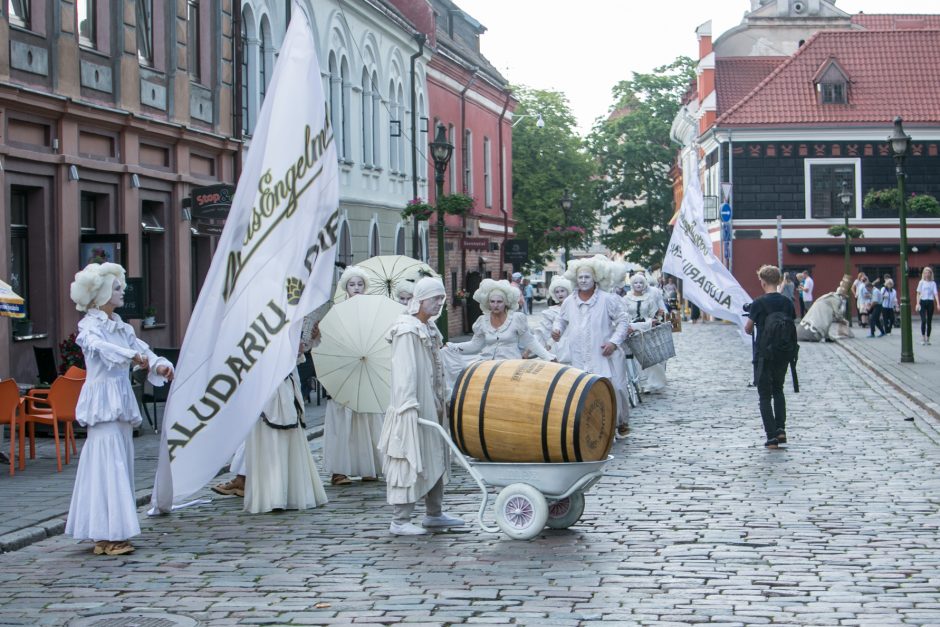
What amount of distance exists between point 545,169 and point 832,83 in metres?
19.7

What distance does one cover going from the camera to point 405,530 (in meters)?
9.31

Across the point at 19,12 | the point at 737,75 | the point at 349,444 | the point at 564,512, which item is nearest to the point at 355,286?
the point at 349,444

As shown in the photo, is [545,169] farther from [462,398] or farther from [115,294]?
[115,294]

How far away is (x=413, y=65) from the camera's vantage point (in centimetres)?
3825

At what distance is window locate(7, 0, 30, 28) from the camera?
1723 cm

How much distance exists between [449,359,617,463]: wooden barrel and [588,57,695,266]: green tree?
219 feet

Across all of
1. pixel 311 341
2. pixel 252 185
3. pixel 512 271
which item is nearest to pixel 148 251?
pixel 311 341

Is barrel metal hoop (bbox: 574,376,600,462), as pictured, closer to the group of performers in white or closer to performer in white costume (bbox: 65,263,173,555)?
the group of performers in white

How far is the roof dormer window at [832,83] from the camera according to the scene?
52.3 metres

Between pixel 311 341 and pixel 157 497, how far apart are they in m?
1.96

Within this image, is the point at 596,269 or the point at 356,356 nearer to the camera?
the point at 356,356

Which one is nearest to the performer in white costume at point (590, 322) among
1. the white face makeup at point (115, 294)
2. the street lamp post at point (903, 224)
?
the white face makeup at point (115, 294)

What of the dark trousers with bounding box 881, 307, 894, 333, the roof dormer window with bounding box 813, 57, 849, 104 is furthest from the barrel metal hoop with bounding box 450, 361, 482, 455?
the roof dormer window with bounding box 813, 57, 849, 104

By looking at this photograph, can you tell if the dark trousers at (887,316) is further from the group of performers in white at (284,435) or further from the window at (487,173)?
Answer: the group of performers in white at (284,435)
